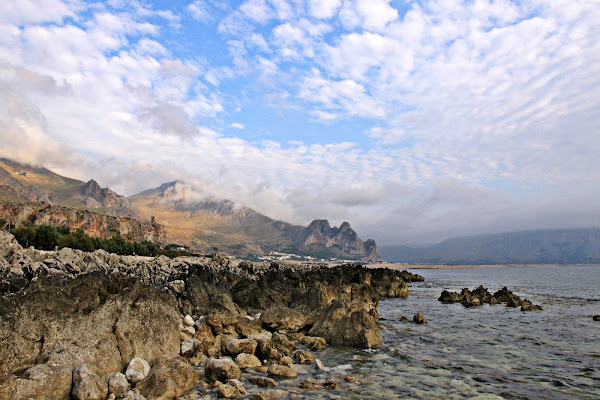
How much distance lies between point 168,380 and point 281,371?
15.2 ft

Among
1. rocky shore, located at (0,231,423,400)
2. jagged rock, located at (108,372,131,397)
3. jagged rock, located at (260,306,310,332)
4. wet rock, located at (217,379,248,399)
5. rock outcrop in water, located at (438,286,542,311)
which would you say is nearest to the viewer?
rocky shore, located at (0,231,423,400)

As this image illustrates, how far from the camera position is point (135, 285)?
59.5 feet

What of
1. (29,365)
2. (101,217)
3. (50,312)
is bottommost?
(29,365)

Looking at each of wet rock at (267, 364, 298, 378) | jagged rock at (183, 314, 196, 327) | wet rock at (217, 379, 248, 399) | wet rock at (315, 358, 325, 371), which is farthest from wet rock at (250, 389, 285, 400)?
jagged rock at (183, 314, 196, 327)

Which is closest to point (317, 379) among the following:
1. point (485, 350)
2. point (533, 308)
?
point (485, 350)

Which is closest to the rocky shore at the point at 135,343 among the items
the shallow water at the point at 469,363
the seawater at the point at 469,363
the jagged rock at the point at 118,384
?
the jagged rock at the point at 118,384

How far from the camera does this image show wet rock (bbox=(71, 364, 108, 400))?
38.8 ft

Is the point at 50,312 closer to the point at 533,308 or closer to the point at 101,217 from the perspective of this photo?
the point at 533,308

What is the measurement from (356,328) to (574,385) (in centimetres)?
1033

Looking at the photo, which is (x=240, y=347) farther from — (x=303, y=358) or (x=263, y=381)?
(x=263, y=381)

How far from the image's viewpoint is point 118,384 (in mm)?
12719

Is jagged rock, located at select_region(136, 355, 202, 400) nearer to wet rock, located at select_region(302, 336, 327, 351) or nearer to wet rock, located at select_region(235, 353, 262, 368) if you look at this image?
wet rock, located at select_region(235, 353, 262, 368)

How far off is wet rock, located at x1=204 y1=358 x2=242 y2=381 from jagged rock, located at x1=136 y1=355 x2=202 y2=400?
2.19 ft

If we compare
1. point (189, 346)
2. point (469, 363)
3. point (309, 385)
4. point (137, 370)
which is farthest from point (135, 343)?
point (469, 363)
